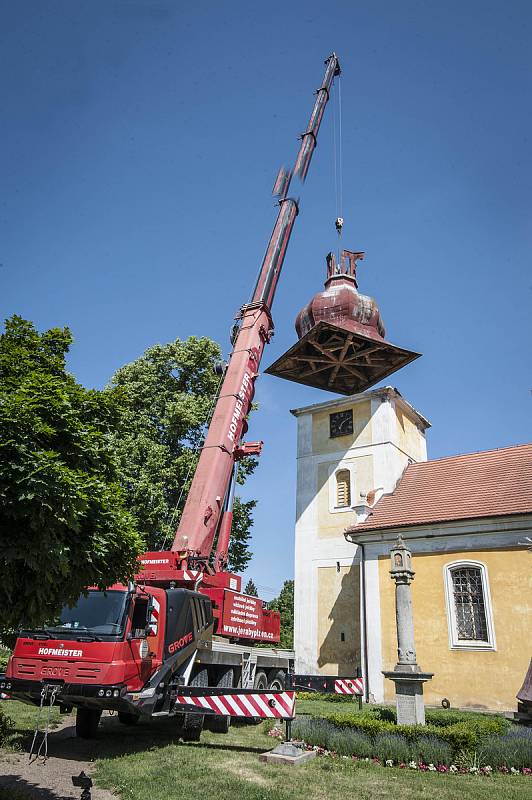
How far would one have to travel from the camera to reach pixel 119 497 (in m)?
6.64

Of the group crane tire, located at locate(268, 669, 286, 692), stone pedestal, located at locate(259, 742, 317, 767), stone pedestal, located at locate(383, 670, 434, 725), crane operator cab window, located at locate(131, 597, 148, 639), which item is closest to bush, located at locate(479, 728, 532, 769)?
stone pedestal, located at locate(383, 670, 434, 725)

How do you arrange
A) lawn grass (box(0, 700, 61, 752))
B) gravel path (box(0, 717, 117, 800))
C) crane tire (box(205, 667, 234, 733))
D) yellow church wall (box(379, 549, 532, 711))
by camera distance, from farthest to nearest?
yellow church wall (box(379, 549, 532, 711)), crane tire (box(205, 667, 234, 733)), lawn grass (box(0, 700, 61, 752)), gravel path (box(0, 717, 117, 800))

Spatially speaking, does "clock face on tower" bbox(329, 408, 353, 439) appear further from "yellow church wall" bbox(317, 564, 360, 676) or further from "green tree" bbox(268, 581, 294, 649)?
Answer: "green tree" bbox(268, 581, 294, 649)

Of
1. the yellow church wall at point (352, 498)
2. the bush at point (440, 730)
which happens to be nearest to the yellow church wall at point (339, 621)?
the yellow church wall at point (352, 498)

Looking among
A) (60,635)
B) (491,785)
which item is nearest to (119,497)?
(60,635)

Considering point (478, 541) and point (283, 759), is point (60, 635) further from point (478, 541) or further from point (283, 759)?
point (478, 541)

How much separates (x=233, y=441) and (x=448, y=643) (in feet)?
33.6

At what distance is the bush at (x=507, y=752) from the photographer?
8938 millimetres

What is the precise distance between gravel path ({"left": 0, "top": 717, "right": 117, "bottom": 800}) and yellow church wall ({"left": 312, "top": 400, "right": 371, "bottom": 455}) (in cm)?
1795

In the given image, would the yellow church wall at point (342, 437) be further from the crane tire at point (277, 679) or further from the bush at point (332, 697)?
the crane tire at point (277, 679)

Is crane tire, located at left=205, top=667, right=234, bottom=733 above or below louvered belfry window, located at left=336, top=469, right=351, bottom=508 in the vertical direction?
below

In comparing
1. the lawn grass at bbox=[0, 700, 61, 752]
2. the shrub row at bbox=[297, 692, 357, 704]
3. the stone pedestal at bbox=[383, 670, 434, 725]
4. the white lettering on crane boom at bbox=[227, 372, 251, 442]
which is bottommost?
the lawn grass at bbox=[0, 700, 61, 752]

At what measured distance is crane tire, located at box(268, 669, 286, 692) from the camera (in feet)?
47.2

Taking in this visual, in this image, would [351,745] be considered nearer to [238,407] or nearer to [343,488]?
[238,407]
